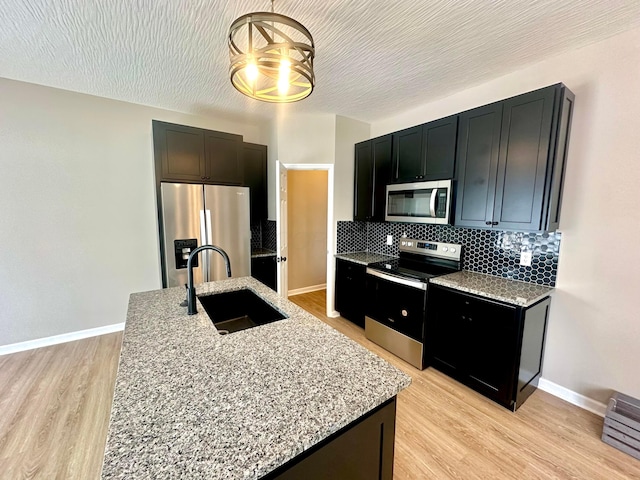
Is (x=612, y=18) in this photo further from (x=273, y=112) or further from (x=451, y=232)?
(x=273, y=112)

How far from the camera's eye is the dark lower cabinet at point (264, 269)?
3576 millimetres

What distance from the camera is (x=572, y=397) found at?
2.11 m

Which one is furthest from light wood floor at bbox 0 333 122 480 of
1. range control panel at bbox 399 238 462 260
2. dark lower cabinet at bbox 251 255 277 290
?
range control panel at bbox 399 238 462 260

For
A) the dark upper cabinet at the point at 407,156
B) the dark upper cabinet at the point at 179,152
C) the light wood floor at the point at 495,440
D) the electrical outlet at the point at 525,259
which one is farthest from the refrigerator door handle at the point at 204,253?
the electrical outlet at the point at 525,259

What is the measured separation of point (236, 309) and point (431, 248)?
2179mm

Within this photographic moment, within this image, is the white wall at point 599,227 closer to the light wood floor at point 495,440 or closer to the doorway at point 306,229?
the light wood floor at point 495,440

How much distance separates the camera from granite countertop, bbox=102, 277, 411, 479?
0.64 m

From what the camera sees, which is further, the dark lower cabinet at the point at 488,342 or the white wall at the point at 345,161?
the white wall at the point at 345,161

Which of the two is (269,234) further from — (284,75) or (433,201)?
(284,75)

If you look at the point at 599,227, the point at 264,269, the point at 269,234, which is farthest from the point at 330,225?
the point at 599,227

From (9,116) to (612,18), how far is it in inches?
199

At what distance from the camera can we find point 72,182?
114 inches

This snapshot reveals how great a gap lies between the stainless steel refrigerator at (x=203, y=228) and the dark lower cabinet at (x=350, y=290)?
1.24 metres

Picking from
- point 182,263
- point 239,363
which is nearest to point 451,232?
point 239,363
